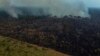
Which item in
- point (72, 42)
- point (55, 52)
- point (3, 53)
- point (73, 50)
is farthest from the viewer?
point (72, 42)

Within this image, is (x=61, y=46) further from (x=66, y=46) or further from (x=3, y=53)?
(x=3, y=53)

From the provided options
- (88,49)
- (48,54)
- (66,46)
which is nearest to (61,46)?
(66,46)

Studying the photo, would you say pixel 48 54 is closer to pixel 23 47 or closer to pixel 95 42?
pixel 23 47

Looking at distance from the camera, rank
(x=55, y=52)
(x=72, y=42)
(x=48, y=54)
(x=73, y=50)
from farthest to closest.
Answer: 1. (x=72, y=42)
2. (x=73, y=50)
3. (x=55, y=52)
4. (x=48, y=54)

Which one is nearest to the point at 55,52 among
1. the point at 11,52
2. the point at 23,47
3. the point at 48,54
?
the point at 48,54

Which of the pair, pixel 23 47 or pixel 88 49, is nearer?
pixel 23 47

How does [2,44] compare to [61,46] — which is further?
[61,46]

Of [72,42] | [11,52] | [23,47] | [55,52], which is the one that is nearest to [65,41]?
[72,42]

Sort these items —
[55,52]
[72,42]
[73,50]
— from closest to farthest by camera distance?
1. [55,52]
2. [73,50]
3. [72,42]

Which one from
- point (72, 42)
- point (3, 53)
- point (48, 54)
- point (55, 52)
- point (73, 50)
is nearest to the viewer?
point (3, 53)
